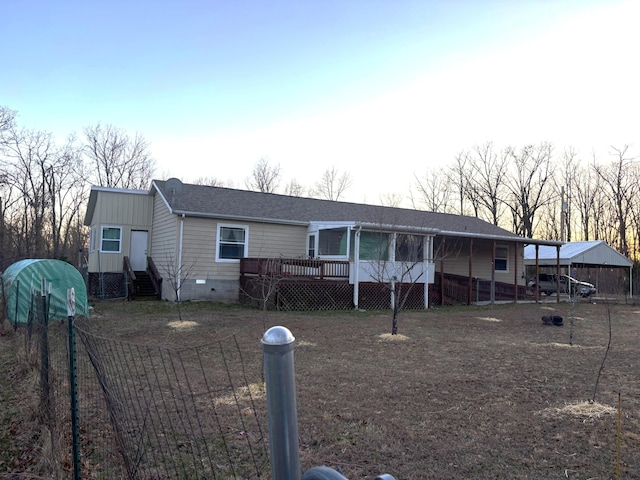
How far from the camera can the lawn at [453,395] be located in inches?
143

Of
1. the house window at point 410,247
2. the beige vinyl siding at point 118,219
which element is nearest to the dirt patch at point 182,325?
the house window at point 410,247

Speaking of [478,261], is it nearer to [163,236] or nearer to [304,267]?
[304,267]

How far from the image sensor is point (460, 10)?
7898mm

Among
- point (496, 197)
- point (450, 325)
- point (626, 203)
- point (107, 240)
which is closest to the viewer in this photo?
point (450, 325)

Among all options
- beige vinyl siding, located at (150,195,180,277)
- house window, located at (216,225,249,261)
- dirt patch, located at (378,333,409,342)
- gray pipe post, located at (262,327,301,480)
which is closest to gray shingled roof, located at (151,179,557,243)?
house window, located at (216,225,249,261)

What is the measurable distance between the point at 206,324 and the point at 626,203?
125 feet

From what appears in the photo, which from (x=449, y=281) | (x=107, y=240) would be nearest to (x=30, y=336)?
(x=107, y=240)

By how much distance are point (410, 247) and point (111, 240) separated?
39.2 feet

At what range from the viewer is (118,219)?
60.2 feet

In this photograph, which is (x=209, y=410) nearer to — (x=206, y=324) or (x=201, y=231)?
(x=206, y=324)

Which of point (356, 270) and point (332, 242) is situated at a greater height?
point (332, 242)

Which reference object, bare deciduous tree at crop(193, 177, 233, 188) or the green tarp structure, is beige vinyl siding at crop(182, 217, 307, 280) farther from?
bare deciduous tree at crop(193, 177, 233, 188)

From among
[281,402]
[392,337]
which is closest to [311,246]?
[392,337]

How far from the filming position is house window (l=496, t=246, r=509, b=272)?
23078mm
